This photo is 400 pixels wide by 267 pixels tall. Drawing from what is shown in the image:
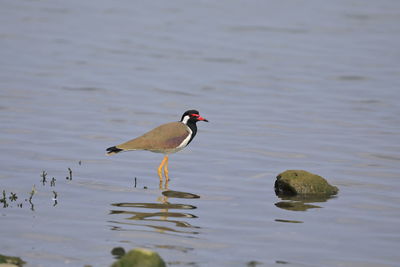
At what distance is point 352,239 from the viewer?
436 inches

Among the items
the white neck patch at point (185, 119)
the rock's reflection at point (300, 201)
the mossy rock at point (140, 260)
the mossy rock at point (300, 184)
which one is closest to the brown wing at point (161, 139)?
the white neck patch at point (185, 119)

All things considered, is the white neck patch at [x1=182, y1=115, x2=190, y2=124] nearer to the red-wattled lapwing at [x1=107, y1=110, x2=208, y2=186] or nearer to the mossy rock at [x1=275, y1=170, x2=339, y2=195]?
the red-wattled lapwing at [x1=107, y1=110, x2=208, y2=186]

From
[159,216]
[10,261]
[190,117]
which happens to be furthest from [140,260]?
[190,117]

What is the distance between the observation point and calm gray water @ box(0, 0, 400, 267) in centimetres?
1067

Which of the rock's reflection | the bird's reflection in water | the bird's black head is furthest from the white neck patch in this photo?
the rock's reflection

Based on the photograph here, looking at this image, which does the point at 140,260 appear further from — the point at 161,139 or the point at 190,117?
the point at 190,117

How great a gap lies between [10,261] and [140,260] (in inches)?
65.7

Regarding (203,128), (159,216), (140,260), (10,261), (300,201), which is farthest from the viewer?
(203,128)

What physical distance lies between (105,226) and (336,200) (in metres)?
4.04

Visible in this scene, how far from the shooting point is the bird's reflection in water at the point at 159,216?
10.9 m

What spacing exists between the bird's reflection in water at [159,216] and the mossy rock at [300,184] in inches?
56.3

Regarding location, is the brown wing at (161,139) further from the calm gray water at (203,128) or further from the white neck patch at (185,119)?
the calm gray water at (203,128)

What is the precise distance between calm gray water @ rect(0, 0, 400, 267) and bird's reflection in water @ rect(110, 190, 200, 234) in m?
0.03

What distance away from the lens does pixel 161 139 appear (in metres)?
14.2
